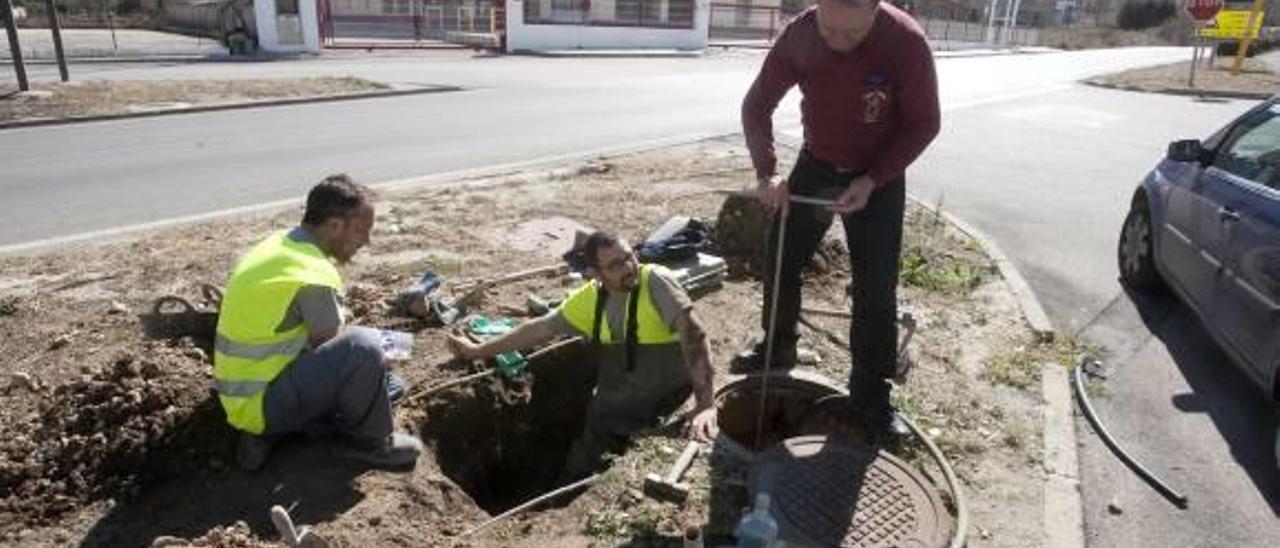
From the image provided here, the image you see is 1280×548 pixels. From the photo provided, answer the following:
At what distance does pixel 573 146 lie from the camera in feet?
40.5

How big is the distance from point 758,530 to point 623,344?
1704 millimetres

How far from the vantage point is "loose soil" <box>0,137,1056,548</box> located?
369 cm

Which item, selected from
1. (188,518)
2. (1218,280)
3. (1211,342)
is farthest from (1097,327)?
(188,518)

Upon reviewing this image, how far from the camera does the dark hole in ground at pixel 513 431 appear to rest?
4.68m

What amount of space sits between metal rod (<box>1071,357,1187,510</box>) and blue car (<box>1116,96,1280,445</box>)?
28.8 inches

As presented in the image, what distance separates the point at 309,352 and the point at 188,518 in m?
0.78

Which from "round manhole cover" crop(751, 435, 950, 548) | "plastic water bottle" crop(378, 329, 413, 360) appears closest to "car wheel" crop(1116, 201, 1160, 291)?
"round manhole cover" crop(751, 435, 950, 548)

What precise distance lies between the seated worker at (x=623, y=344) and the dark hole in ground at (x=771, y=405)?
24 centimetres

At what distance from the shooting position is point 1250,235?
4832 millimetres

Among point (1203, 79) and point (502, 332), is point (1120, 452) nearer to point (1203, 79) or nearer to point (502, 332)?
point (502, 332)

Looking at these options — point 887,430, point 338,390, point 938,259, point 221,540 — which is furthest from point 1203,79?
point 221,540

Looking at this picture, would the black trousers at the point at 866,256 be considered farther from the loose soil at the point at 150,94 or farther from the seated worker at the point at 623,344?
the loose soil at the point at 150,94

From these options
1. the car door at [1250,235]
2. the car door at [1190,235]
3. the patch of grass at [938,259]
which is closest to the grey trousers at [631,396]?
the patch of grass at [938,259]

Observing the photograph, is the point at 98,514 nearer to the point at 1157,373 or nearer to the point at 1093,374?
the point at 1093,374
